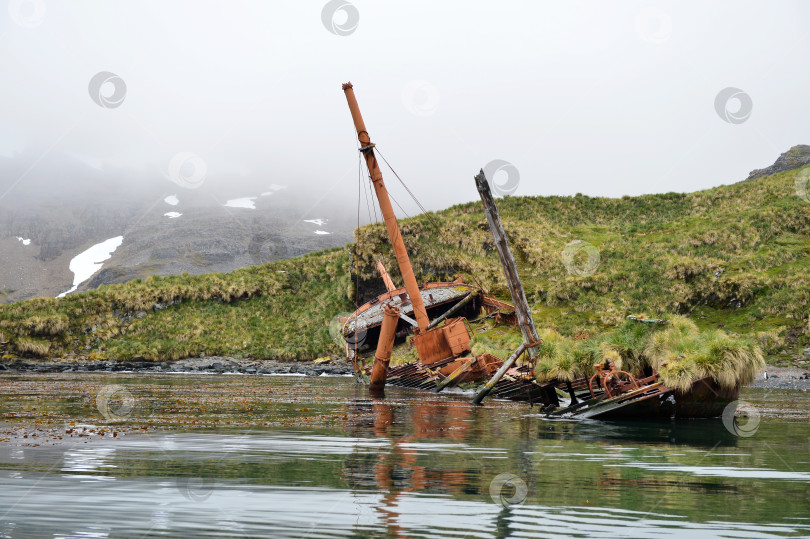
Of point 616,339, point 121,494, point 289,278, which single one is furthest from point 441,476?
point 289,278

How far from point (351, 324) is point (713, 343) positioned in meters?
37.8

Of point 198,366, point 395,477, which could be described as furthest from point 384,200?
point 198,366

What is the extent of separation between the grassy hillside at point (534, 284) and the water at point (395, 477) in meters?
33.3

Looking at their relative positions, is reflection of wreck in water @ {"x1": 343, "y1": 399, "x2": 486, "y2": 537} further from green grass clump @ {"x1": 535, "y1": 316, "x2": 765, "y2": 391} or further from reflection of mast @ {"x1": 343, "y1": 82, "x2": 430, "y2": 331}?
reflection of mast @ {"x1": 343, "y1": 82, "x2": 430, "y2": 331}

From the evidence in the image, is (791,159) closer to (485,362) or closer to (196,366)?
(196,366)

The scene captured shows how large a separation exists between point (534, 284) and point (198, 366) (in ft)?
113

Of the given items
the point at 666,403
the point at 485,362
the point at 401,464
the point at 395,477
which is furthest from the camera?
the point at 485,362

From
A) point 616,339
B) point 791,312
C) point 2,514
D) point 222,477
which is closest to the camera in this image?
point 2,514

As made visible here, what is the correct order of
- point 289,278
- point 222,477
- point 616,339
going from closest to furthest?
point 222,477, point 616,339, point 289,278

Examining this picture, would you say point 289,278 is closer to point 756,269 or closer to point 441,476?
point 756,269

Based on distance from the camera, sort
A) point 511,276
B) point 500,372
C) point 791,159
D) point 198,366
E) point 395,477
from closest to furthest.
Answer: point 395,477 → point 511,276 → point 500,372 → point 198,366 → point 791,159

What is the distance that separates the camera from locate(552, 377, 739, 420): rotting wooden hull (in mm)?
19984

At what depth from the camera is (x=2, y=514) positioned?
852 centimetres

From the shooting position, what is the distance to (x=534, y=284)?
69375 millimetres
